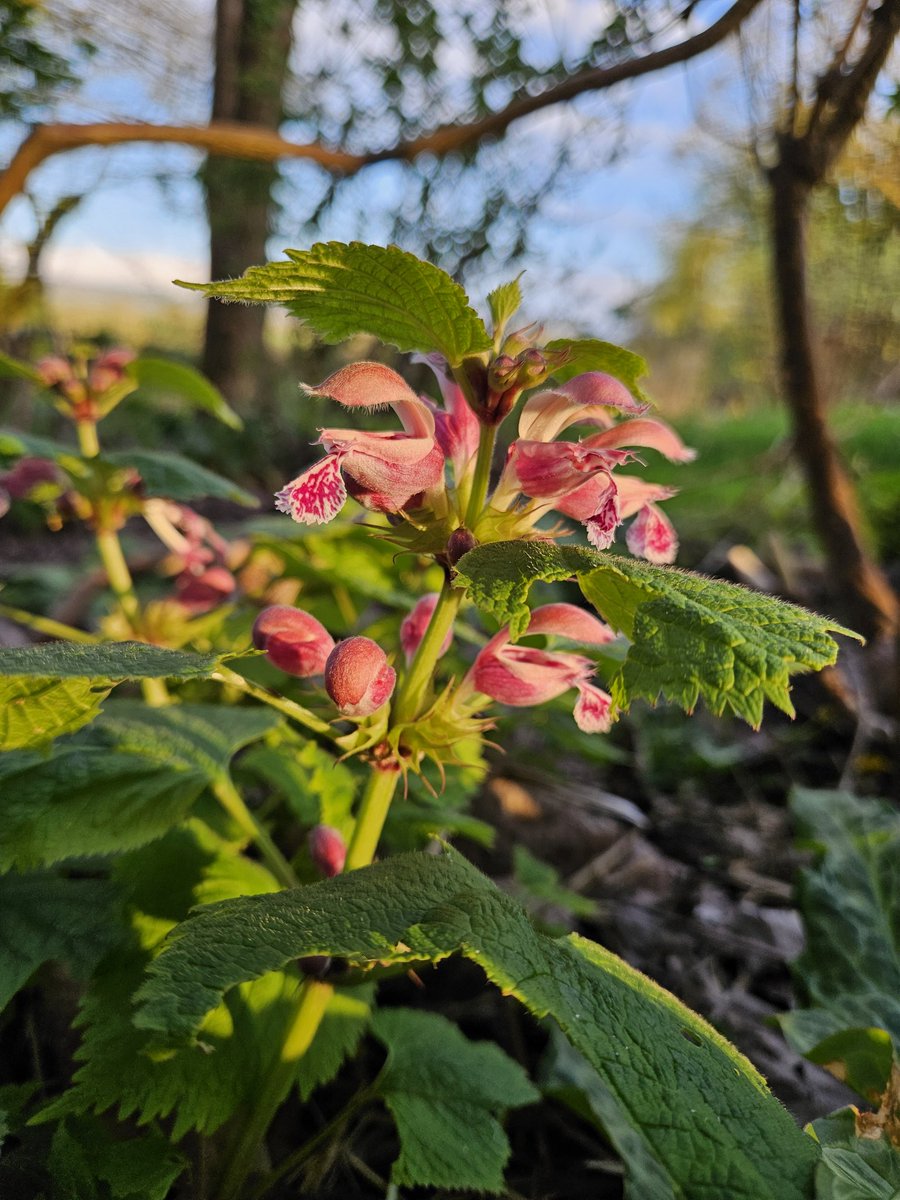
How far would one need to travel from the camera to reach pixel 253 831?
914 millimetres

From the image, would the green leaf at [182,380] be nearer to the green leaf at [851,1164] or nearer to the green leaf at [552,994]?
the green leaf at [552,994]

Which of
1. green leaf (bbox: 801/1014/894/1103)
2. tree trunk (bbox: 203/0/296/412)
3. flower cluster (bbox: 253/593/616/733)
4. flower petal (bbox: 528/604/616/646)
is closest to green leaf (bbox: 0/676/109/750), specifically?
flower cluster (bbox: 253/593/616/733)

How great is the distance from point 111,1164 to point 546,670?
545 millimetres

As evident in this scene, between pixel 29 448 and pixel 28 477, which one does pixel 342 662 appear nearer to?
pixel 29 448

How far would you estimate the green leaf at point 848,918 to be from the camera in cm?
99

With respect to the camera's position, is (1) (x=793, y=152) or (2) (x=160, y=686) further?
(1) (x=793, y=152)

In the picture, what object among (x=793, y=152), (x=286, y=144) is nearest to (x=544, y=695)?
(x=286, y=144)

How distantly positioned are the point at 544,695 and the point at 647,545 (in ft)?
0.59

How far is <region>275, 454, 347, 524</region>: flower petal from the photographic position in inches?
26.3

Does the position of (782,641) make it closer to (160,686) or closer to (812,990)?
(812,990)

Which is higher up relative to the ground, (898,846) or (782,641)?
(782,641)

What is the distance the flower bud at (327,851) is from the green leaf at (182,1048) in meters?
0.08

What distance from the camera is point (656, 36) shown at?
1476 millimetres

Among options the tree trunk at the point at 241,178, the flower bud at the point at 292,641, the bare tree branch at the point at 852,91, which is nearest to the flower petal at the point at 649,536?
the flower bud at the point at 292,641
